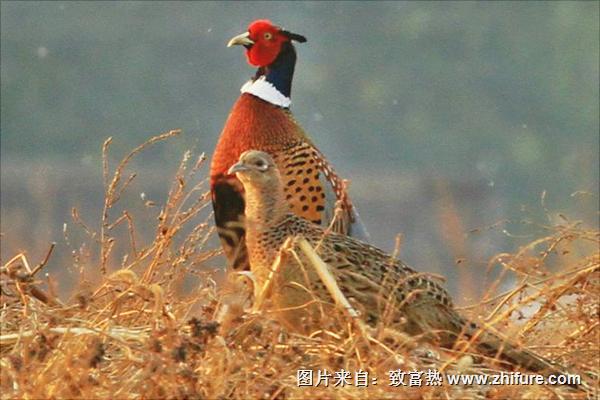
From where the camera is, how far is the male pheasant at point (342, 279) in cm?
Answer: 371

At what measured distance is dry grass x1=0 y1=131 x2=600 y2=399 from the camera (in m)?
3.03

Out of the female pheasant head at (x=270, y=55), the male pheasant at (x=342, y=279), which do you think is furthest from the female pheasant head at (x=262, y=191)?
the female pheasant head at (x=270, y=55)

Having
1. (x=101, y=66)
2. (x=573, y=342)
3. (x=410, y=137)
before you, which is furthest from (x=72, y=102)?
(x=573, y=342)

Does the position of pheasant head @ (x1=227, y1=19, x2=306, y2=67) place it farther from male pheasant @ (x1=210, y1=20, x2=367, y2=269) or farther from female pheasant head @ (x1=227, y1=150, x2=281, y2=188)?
female pheasant head @ (x1=227, y1=150, x2=281, y2=188)

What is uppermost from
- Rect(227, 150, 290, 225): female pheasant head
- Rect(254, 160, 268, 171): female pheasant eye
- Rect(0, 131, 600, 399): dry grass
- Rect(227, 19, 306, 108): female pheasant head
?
Rect(227, 19, 306, 108): female pheasant head

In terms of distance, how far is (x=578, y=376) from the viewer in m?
3.60

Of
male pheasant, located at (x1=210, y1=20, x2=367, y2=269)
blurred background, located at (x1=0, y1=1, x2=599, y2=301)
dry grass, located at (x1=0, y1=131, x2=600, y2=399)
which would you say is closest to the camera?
dry grass, located at (x1=0, y1=131, x2=600, y2=399)

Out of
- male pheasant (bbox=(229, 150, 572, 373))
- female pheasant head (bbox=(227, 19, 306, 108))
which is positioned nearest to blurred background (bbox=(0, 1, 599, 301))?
female pheasant head (bbox=(227, 19, 306, 108))

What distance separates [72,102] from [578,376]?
1683 cm

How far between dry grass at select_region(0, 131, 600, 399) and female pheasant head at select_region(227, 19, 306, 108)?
1453 millimetres

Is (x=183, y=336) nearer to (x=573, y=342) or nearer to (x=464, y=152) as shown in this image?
(x=573, y=342)

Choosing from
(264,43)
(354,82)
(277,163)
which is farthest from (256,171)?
(354,82)

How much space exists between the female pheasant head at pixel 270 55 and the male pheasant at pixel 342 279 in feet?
3.95

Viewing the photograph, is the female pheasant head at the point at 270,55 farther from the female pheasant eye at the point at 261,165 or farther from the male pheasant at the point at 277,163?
the female pheasant eye at the point at 261,165
